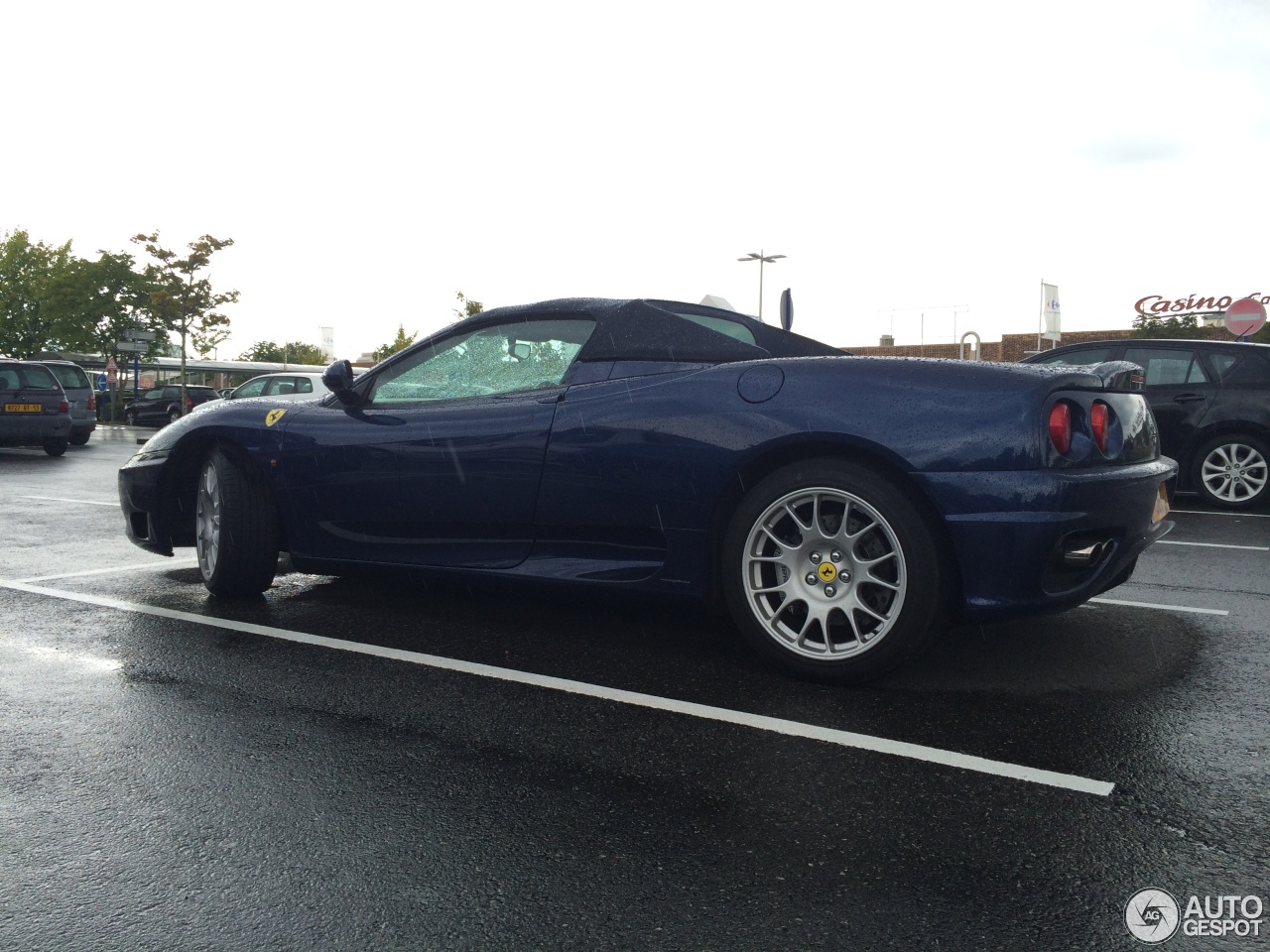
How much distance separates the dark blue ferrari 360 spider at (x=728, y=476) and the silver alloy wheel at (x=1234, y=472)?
638 cm

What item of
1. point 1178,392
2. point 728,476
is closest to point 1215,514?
point 1178,392

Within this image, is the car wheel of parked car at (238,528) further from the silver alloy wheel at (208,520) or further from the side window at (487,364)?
the side window at (487,364)

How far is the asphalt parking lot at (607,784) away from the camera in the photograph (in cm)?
209

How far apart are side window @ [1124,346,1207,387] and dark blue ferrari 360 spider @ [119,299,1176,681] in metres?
6.58

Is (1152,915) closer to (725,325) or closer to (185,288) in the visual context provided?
(725,325)

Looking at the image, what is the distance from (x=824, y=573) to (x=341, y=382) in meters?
2.49

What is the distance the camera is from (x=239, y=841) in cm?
244

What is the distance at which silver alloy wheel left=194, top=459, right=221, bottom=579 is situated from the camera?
17.0 feet

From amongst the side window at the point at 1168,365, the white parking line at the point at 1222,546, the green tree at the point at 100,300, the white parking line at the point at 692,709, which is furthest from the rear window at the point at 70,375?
the green tree at the point at 100,300

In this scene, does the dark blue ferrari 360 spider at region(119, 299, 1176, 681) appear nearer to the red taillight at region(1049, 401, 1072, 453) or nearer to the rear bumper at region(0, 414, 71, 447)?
the red taillight at region(1049, 401, 1072, 453)

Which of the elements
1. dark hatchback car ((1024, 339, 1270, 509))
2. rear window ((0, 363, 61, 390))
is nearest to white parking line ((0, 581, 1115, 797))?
dark hatchback car ((1024, 339, 1270, 509))

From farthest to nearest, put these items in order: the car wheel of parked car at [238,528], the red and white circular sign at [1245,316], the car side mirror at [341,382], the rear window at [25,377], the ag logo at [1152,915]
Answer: the rear window at [25,377], the red and white circular sign at [1245,316], the car wheel of parked car at [238,528], the car side mirror at [341,382], the ag logo at [1152,915]

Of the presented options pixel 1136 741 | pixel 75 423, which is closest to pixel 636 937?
pixel 1136 741

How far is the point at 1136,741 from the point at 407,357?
333 centimetres
